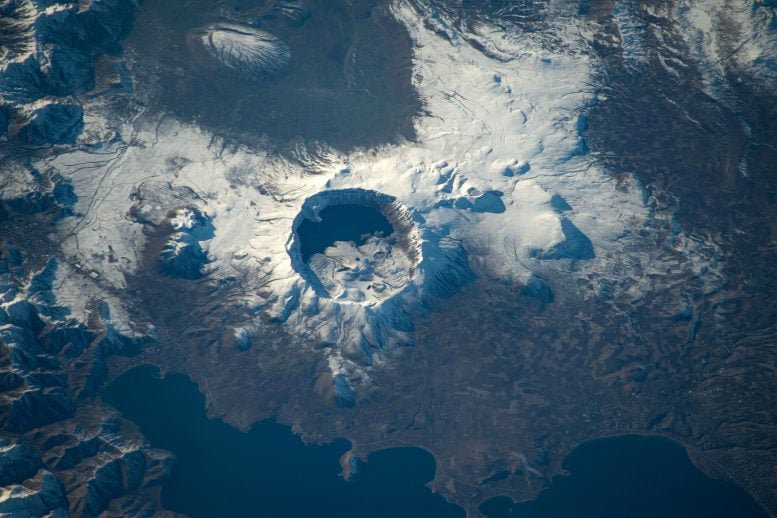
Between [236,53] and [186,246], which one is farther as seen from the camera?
[236,53]

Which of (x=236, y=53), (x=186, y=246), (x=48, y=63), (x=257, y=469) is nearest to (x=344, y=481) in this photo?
(x=257, y=469)

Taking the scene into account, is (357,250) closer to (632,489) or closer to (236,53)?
(236,53)

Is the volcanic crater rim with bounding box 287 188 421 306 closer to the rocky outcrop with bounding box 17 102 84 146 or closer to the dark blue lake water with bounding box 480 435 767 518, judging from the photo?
the dark blue lake water with bounding box 480 435 767 518

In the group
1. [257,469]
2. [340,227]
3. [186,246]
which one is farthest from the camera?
[340,227]

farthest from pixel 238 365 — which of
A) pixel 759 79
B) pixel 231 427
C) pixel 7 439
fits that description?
pixel 759 79

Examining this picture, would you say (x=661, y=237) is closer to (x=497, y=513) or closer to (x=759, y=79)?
(x=759, y=79)

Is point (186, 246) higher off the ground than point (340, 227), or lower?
lower
